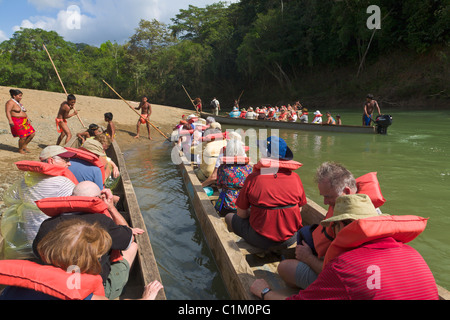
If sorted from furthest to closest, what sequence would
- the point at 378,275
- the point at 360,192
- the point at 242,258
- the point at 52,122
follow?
the point at 52,122 → the point at 242,258 → the point at 360,192 → the point at 378,275

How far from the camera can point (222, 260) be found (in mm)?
2846

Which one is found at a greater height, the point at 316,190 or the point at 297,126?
the point at 297,126

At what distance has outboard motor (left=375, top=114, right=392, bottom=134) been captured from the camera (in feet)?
33.7

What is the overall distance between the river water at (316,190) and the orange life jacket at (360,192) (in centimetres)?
123

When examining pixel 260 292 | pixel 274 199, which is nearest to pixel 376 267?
pixel 260 292

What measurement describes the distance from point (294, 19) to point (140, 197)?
26264 mm

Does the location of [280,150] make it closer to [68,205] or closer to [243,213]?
[243,213]

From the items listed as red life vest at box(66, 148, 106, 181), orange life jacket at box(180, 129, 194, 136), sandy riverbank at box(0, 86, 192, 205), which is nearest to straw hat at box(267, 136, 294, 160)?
red life vest at box(66, 148, 106, 181)

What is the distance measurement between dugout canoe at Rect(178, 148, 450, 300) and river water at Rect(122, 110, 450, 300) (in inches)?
12.9

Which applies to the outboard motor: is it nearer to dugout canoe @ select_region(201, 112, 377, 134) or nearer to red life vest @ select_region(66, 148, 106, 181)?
dugout canoe @ select_region(201, 112, 377, 134)

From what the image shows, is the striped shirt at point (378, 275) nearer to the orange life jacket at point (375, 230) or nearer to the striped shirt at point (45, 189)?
the orange life jacket at point (375, 230)

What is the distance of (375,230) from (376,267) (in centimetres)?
17

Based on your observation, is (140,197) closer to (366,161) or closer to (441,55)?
(366,161)

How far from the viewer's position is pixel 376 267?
54.5 inches
